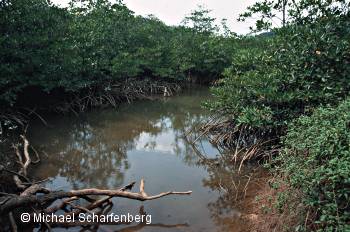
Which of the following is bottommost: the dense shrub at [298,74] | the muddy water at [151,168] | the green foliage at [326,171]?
the muddy water at [151,168]

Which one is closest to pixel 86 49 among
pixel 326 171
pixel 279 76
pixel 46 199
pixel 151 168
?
pixel 151 168

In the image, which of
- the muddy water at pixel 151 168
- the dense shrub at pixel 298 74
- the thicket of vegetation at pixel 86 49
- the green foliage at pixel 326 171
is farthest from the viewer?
the thicket of vegetation at pixel 86 49

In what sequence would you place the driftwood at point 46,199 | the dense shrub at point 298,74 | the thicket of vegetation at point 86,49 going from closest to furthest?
the driftwood at point 46,199 < the dense shrub at point 298,74 < the thicket of vegetation at point 86,49

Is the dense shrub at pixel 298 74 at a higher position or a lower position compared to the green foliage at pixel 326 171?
higher

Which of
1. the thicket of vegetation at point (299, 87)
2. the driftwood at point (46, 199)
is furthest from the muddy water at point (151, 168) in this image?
the thicket of vegetation at point (299, 87)

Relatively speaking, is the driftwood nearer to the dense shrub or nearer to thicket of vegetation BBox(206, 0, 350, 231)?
thicket of vegetation BBox(206, 0, 350, 231)

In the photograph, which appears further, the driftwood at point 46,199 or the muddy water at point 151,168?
the muddy water at point 151,168

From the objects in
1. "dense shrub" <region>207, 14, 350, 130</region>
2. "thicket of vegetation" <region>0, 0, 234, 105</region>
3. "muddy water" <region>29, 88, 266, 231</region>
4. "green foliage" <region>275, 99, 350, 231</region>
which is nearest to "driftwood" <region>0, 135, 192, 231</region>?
"muddy water" <region>29, 88, 266, 231</region>

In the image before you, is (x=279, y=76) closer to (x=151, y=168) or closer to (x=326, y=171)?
(x=151, y=168)

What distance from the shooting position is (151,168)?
718 cm

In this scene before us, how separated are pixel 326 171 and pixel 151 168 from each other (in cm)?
411

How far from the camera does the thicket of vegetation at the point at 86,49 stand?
8.77 meters

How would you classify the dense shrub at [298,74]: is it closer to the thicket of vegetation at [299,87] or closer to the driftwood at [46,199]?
the thicket of vegetation at [299,87]

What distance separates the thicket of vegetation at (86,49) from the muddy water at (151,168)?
1.47 metres
